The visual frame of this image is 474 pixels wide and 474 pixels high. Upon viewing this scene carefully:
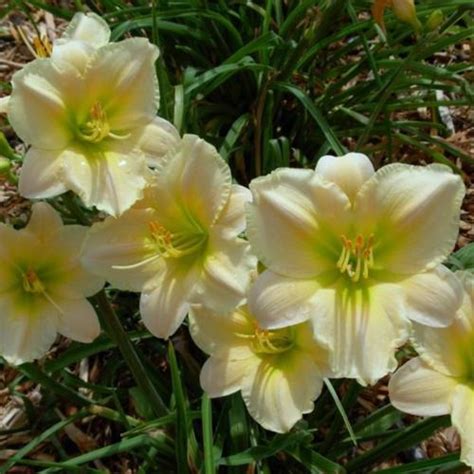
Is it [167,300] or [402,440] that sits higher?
[167,300]

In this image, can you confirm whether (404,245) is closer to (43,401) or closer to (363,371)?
(363,371)

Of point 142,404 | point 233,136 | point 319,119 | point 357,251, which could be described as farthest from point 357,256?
point 233,136

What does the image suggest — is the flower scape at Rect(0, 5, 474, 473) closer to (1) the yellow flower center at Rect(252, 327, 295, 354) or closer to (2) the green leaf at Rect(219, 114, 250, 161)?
(1) the yellow flower center at Rect(252, 327, 295, 354)

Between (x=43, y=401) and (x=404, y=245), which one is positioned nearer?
(x=404, y=245)

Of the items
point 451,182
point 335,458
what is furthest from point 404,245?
point 335,458

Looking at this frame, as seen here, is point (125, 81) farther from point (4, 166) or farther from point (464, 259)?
point (464, 259)

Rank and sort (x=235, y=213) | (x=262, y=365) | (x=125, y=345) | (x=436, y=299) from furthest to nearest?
(x=125, y=345), (x=262, y=365), (x=235, y=213), (x=436, y=299)

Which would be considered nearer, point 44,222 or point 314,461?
point 44,222

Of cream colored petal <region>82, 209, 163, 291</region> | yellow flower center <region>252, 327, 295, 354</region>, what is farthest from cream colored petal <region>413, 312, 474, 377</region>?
cream colored petal <region>82, 209, 163, 291</region>
